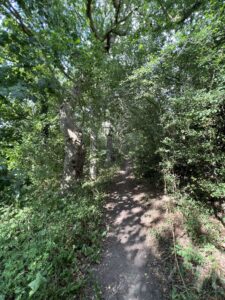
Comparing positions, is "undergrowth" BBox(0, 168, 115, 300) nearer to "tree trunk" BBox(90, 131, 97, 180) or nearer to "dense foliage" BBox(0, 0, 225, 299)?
"dense foliage" BBox(0, 0, 225, 299)

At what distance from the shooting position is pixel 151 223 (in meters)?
4.15

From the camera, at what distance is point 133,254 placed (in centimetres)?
341


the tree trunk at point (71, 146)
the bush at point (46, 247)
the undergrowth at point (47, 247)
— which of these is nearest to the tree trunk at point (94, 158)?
the tree trunk at point (71, 146)

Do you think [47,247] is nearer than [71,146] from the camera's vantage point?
Yes

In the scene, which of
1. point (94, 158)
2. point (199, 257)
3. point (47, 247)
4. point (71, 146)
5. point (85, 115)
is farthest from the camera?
point (94, 158)

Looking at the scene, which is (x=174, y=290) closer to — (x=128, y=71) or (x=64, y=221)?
(x=64, y=221)

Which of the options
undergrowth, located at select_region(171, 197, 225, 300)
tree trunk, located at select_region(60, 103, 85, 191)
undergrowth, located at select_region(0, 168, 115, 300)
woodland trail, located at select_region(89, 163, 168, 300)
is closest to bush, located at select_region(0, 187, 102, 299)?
undergrowth, located at select_region(0, 168, 115, 300)


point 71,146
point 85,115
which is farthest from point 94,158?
point 85,115

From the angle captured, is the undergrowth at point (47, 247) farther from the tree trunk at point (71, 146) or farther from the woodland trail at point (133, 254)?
the tree trunk at point (71, 146)

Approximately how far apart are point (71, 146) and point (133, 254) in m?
3.50

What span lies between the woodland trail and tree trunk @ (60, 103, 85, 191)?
5.27 feet

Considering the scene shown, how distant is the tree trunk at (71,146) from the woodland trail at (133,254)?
161 centimetres

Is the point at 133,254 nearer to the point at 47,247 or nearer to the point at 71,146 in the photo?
the point at 47,247

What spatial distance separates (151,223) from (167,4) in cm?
718
